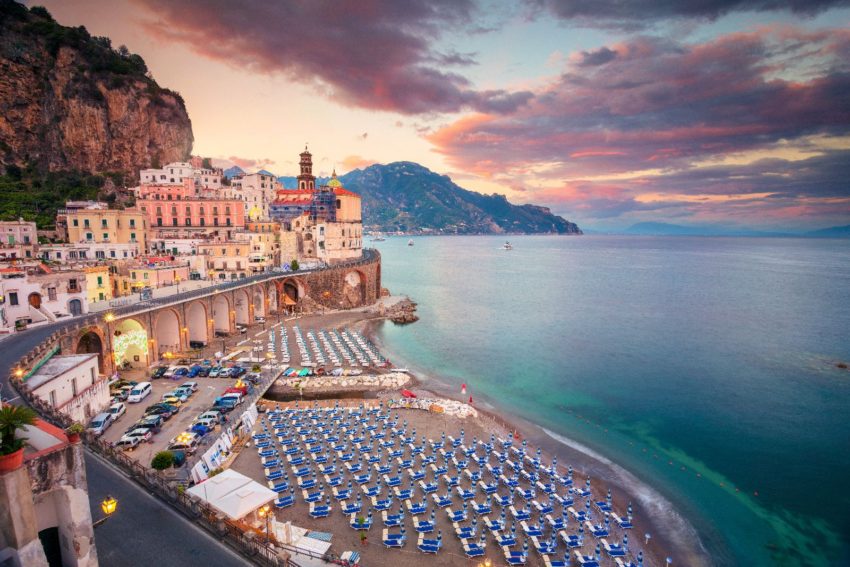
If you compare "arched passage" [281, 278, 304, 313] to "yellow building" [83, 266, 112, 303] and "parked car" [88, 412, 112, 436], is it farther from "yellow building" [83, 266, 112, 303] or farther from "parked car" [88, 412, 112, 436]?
"parked car" [88, 412, 112, 436]

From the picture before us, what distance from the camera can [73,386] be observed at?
27.6 metres

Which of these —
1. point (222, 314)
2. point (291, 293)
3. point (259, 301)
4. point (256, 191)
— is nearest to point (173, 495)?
point (222, 314)

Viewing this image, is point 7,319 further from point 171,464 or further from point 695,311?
point 695,311

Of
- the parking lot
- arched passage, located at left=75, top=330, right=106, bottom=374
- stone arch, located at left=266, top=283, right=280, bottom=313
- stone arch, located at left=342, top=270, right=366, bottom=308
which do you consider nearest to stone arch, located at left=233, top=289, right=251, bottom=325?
stone arch, located at left=266, top=283, right=280, bottom=313

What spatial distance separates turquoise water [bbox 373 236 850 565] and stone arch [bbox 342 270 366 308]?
1218 centimetres

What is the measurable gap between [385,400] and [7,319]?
2982 centimetres

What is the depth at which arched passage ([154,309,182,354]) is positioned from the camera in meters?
45.7

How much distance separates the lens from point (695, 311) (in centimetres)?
8694

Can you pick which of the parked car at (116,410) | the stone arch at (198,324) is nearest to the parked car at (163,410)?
the parked car at (116,410)

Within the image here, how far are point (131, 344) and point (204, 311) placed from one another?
403 inches

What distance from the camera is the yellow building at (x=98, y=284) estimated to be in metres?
45.4

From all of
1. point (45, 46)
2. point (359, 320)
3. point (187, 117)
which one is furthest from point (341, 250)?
point (45, 46)

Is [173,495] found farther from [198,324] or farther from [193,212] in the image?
[193,212]

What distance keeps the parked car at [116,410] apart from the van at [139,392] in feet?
4.73
